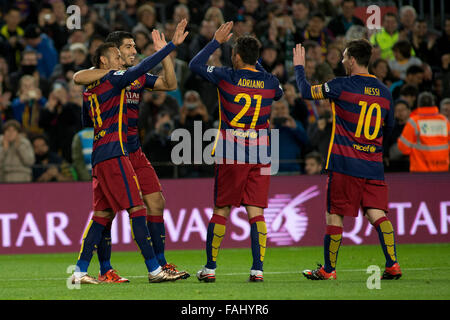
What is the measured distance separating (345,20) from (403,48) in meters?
1.59

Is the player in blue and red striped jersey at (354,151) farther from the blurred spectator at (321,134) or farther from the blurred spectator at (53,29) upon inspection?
the blurred spectator at (53,29)

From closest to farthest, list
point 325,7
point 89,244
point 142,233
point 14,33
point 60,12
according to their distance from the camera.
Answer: point 142,233
point 89,244
point 14,33
point 60,12
point 325,7

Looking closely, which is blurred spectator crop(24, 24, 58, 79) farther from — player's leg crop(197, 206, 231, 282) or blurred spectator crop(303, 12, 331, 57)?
player's leg crop(197, 206, 231, 282)

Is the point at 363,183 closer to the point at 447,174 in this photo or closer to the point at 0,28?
the point at 447,174

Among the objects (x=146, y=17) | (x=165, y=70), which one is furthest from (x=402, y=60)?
(x=165, y=70)

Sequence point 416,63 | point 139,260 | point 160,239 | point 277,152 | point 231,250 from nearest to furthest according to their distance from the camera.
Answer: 1. point 160,239
2. point 139,260
3. point 231,250
4. point 277,152
5. point 416,63

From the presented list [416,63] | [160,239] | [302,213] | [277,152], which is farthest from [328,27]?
[160,239]

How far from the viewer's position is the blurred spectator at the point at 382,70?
15.9 meters

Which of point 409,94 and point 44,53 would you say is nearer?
point 409,94

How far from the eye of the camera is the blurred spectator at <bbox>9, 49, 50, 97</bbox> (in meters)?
16.4

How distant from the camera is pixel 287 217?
44.8ft

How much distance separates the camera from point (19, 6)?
18.7 meters

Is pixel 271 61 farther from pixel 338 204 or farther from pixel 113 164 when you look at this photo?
pixel 113 164

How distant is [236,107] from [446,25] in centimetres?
972
